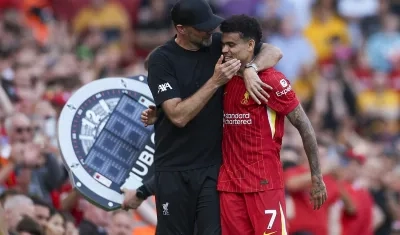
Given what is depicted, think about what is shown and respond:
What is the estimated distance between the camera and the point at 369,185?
57.9 ft

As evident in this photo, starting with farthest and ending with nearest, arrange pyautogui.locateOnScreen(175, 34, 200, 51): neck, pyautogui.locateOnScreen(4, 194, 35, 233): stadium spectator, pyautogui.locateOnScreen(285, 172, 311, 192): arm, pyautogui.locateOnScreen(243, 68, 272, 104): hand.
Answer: pyautogui.locateOnScreen(285, 172, 311, 192): arm
pyautogui.locateOnScreen(4, 194, 35, 233): stadium spectator
pyautogui.locateOnScreen(175, 34, 200, 51): neck
pyautogui.locateOnScreen(243, 68, 272, 104): hand

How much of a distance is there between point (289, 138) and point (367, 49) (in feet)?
19.3

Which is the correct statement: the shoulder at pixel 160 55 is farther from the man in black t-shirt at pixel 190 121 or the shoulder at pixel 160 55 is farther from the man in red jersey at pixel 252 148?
the man in red jersey at pixel 252 148

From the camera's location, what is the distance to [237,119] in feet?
33.2

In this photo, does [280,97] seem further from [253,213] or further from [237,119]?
[253,213]

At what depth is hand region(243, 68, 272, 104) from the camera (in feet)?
32.7

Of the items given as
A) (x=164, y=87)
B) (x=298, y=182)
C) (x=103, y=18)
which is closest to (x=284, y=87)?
(x=164, y=87)

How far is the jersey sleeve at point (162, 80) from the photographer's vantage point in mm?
9992

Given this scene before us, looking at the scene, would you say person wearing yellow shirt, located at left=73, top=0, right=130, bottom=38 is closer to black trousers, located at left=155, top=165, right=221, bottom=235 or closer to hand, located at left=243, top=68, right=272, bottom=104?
black trousers, located at left=155, top=165, right=221, bottom=235

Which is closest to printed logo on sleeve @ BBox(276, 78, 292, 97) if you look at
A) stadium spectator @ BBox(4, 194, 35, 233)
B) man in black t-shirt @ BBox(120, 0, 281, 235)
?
man in black t-shirt @ BBox(120, 0, 281, 235)

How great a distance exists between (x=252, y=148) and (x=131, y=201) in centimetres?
137

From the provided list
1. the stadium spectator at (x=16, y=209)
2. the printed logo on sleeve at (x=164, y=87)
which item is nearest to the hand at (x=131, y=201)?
the stadium spectator at (x=16, y=209)

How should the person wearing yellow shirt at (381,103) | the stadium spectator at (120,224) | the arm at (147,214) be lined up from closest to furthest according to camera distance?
1. the stadium spectator at (120,224)
2. the arm at (147,214)
3. the person wearing yellow shirt at (381,103)

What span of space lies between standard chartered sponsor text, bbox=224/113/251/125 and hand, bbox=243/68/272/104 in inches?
7.0
